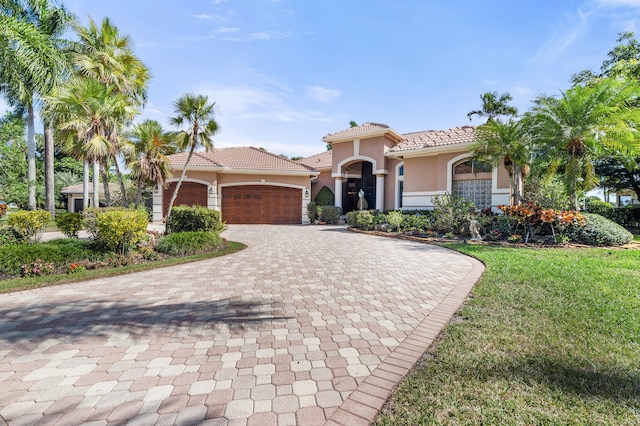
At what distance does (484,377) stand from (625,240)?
12509mm

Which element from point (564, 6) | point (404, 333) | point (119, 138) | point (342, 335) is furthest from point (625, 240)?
point (119, 138)

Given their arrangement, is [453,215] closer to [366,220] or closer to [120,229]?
[366,220]

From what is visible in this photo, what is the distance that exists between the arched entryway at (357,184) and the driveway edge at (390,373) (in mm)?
19320

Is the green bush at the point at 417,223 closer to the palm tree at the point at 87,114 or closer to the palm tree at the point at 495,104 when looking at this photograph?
the palm tree at the point at 87,114

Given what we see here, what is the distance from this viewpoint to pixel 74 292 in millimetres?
5738

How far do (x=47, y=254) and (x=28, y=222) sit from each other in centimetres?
303

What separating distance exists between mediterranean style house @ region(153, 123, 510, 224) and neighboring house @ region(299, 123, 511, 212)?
0.17ft

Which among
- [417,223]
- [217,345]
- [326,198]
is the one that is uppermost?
[326,198]

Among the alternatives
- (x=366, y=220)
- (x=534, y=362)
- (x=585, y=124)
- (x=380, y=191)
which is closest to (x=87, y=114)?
(x=366, y=220)

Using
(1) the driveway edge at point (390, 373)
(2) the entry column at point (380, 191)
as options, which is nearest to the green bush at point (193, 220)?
(1) the driveway edge at point (390, 373)

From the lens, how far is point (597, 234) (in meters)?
11.0

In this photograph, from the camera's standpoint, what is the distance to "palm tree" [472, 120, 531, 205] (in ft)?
42.4

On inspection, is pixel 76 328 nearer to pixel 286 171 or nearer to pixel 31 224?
pixel 31 224

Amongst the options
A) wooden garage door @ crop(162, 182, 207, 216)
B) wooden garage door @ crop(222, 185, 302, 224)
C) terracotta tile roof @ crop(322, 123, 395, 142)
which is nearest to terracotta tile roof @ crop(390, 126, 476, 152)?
terracotta tile roof @ crop(322, 123, 395, 142)
